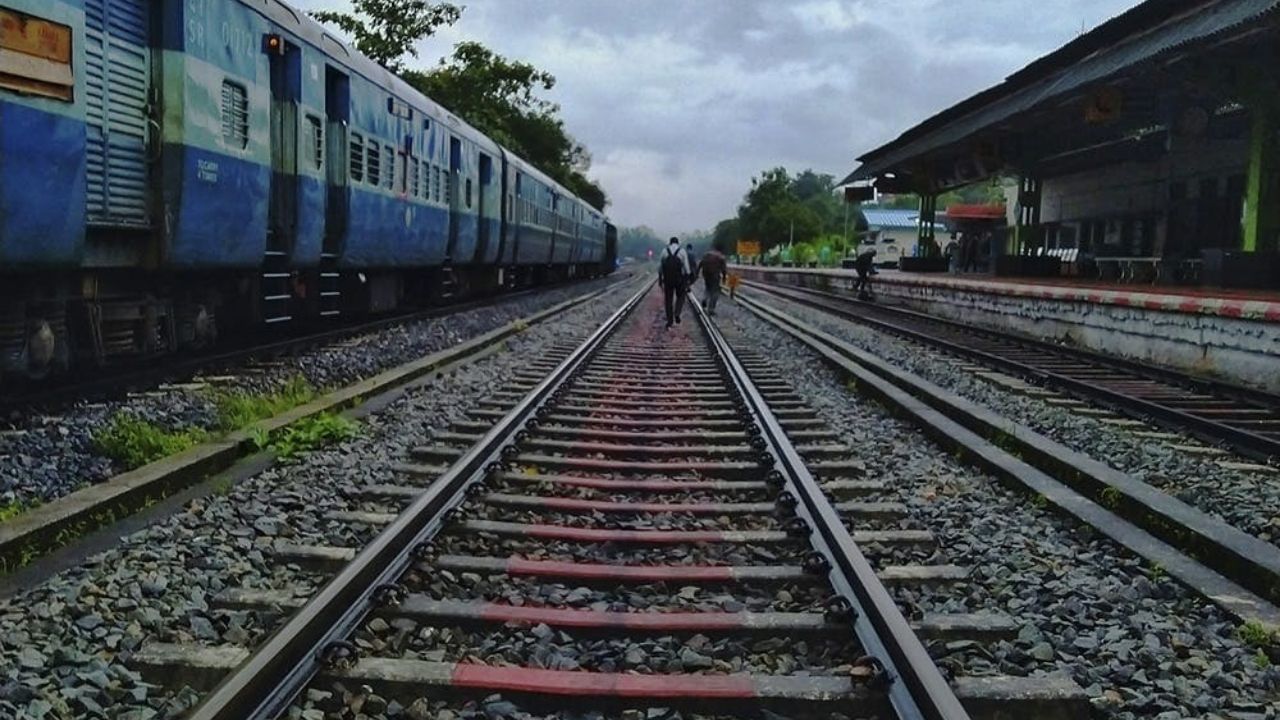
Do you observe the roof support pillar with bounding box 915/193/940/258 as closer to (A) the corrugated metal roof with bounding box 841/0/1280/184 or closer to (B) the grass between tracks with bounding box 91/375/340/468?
(A) the corrugated metal roof with bounding box 841/0/1280/184

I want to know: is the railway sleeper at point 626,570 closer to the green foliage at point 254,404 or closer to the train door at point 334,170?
the green foliage at point 254,404

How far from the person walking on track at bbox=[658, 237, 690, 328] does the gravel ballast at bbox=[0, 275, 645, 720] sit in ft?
36.1

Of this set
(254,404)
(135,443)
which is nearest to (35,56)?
(135,443)

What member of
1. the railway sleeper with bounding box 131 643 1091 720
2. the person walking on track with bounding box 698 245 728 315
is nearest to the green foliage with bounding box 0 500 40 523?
the railway sleeper with bounding box 131 643 1091 720

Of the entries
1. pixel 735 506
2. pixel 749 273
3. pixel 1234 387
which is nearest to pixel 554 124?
pixel 749 273

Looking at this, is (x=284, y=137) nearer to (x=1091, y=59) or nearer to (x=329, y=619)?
(x=329, y=619)

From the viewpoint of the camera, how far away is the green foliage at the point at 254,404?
6836 mm

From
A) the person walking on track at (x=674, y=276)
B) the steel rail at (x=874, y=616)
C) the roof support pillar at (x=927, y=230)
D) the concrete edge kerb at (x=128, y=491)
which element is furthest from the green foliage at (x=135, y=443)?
the roof support pillar at (x=927, y=230)

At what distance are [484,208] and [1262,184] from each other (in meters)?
13.4

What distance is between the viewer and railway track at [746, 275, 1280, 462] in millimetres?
7824

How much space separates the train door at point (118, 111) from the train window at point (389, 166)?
584 centimetres

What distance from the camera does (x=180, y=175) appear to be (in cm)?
755

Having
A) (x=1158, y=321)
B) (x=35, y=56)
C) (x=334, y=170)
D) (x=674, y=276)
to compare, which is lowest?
(x=1158, y=321)

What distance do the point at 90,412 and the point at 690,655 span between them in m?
5.16
